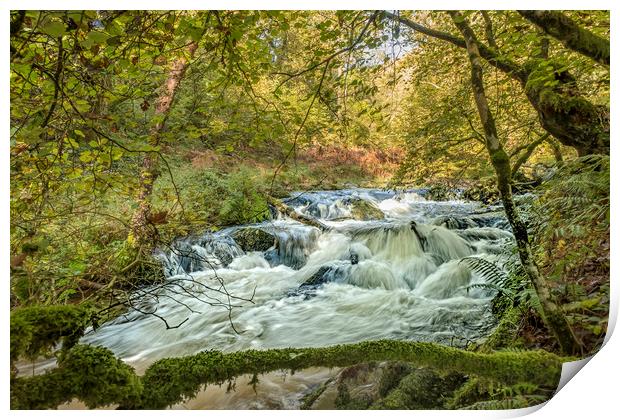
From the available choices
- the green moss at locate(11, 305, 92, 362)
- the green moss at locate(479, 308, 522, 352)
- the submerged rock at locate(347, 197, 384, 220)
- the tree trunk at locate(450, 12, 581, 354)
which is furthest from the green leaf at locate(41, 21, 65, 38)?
the green moss at locate(479, 308, 522, 352)

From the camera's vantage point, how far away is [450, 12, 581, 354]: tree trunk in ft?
7.20

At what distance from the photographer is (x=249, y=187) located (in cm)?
253

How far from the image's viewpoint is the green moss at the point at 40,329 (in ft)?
5.93

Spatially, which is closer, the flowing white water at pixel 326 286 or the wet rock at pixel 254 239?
the flowing white water at pixel 326 286

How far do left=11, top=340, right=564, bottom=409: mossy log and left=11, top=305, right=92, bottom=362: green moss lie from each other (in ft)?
0.41

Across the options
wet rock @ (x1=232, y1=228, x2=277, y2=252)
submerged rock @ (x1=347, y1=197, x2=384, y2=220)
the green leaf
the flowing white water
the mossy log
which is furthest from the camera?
submerged rock @ (x1=347, y1=197, x2=384, y2=220)

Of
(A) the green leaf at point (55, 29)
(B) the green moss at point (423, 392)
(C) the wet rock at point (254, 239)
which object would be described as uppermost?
(A) the green leaf at point (55, 29)

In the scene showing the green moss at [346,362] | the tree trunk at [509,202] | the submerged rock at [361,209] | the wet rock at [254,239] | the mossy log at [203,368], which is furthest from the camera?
the submerged rock at [361,209]

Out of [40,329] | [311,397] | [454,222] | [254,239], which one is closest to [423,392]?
[311,397]

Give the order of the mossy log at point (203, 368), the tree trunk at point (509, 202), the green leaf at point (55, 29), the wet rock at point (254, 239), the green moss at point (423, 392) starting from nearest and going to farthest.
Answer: the green leaf at point (55, 29) < the mossy log at point (203, 368) < the green moss at point (423, 392) < the tree trunk at point (509, 202) < the wet rock at point (254, 239)

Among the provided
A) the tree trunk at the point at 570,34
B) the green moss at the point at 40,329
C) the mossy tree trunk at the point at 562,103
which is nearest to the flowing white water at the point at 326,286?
the green moss at the point at 40,329

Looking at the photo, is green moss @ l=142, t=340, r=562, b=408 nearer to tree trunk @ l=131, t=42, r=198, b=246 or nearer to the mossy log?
the mossy log

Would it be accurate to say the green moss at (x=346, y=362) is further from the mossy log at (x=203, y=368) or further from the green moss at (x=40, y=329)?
the green moss at (x=40, y=329)

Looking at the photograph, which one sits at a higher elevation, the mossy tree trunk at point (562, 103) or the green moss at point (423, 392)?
the mossy tree trunk at point (562, 103)
